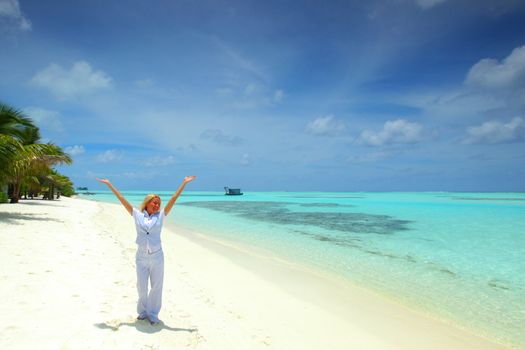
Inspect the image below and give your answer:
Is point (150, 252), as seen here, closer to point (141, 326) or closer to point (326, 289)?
point (141, 326)

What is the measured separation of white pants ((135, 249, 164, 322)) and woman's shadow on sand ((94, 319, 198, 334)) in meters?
0.11

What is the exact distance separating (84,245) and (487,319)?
10646mm

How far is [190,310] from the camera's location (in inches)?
217

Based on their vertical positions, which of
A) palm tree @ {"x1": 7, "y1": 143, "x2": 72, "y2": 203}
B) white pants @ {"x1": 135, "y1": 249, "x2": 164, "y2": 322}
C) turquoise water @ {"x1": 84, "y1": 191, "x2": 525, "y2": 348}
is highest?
palm tree @ {"x1": 7, "y1": 143, "x2": 72, "y2": 203}

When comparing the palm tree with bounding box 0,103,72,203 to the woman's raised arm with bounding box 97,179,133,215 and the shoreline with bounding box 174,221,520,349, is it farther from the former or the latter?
the woman's raised arm with bounding box 97,179,133,215

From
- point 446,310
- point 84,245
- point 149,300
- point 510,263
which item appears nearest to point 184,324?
point 149,300

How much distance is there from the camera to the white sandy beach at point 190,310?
4129 mm

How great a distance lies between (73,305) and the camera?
484 cm

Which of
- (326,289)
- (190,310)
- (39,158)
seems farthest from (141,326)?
(39,158)

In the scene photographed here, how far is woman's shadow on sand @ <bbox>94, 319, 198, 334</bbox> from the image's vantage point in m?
→ 4.26

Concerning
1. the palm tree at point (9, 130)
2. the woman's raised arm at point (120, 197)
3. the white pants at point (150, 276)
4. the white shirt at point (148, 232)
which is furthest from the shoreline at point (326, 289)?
the palm tree at point (9, 130)

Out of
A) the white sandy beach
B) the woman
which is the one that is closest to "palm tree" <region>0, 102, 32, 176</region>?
the white sandy beach

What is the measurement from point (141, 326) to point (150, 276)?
2.29 ft

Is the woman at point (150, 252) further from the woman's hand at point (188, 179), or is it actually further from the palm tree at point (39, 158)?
the palm tree at point (39, 158)
